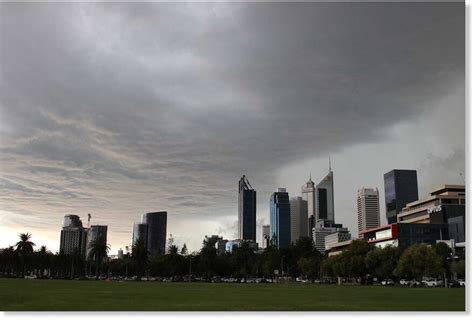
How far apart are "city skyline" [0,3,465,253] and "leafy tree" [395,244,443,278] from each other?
23709 mm

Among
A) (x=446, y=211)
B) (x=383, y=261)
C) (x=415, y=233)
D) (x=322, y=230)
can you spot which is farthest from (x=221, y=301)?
(x=322, y=230)

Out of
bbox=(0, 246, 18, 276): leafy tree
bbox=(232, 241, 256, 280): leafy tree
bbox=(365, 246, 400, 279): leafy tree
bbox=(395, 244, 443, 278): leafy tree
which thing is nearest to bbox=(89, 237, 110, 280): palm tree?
bbox=(0, 246, 18, 276): leafy tree

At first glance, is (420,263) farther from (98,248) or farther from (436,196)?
(98,248)

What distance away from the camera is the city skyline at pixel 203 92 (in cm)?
1530

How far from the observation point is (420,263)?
4134 centimetres

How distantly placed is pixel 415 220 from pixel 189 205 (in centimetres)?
6138

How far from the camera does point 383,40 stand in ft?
53.0

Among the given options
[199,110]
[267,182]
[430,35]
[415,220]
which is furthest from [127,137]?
[415,220]

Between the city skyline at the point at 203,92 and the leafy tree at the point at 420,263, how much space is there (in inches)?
933

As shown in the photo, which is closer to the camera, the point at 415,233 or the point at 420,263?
the point at 420,263

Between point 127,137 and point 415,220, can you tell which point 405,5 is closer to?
point 127,137

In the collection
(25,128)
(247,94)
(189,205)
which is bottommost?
(189,205)

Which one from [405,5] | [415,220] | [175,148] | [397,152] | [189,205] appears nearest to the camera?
[405,5]

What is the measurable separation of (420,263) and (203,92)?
3033cm
